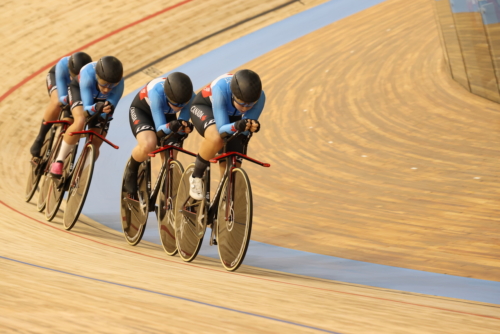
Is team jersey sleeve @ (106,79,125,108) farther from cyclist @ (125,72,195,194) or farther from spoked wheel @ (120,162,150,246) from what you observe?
spoked wheel @ (120,162,150,246)

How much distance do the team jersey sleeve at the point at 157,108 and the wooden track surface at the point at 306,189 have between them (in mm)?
777

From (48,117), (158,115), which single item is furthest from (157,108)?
(48,117)

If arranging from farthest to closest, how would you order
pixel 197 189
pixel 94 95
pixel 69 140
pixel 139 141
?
pixel 69 140 < pixel 94 95 < pixel 139 141 < pixel 197 189

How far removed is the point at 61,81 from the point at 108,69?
3.13ft

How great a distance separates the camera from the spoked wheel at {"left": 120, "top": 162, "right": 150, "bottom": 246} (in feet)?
12.6

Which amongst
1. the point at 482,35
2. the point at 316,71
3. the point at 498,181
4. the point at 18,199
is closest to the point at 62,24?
the point at 316,71

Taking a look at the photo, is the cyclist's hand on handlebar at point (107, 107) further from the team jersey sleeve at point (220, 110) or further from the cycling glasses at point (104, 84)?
the team jersey sleeve at point (220, 110)

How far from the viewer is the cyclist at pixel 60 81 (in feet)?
14.8

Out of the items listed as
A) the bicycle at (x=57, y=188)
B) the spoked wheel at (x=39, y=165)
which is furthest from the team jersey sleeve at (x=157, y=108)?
the spoked wheel at (x=39, y=165)

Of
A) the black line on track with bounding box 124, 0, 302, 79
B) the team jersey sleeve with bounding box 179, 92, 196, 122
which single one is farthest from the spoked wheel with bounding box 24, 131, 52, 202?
the black line on track with bounding box 124, 0, 302, 79

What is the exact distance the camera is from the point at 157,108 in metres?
3.52

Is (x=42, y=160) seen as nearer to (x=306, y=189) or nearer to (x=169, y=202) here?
(x=169, y=202)

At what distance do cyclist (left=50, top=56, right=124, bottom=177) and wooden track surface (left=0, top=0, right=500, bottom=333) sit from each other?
580mm

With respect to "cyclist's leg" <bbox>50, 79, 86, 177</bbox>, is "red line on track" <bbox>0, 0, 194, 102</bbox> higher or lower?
lower
